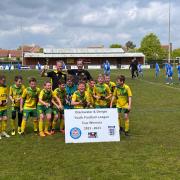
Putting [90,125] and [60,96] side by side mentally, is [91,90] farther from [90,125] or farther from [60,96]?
[90,125]

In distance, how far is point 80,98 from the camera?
1005cm

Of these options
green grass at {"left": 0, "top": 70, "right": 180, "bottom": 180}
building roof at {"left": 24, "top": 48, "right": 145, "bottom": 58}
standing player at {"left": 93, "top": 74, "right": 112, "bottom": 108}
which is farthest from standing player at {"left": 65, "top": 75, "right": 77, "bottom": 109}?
building roof at {"left": 24, "top": 48, "right": 145, "bottom": 58}

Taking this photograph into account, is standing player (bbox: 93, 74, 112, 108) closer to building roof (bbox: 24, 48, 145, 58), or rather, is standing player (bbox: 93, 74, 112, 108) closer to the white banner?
the white banner

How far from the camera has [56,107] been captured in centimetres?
1039

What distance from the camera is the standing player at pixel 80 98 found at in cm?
995

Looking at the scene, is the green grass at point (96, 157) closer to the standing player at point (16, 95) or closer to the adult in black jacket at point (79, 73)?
the standing player at point (16, 95)

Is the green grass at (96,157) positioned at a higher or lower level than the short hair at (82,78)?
lower

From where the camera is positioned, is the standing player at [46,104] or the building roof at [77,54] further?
the building roof at [77,54]

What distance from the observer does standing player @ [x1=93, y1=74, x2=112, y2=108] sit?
1040 cm

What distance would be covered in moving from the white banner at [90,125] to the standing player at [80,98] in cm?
80

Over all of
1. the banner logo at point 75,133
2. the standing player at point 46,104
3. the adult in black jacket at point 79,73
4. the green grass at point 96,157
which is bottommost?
the green grass at point 96,157

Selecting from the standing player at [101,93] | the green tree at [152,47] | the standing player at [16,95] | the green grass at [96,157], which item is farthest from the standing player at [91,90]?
the green tree at [152,47]

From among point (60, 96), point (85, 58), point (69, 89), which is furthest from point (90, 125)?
point (85, 58)

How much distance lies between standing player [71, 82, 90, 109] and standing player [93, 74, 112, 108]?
0.40 metres
